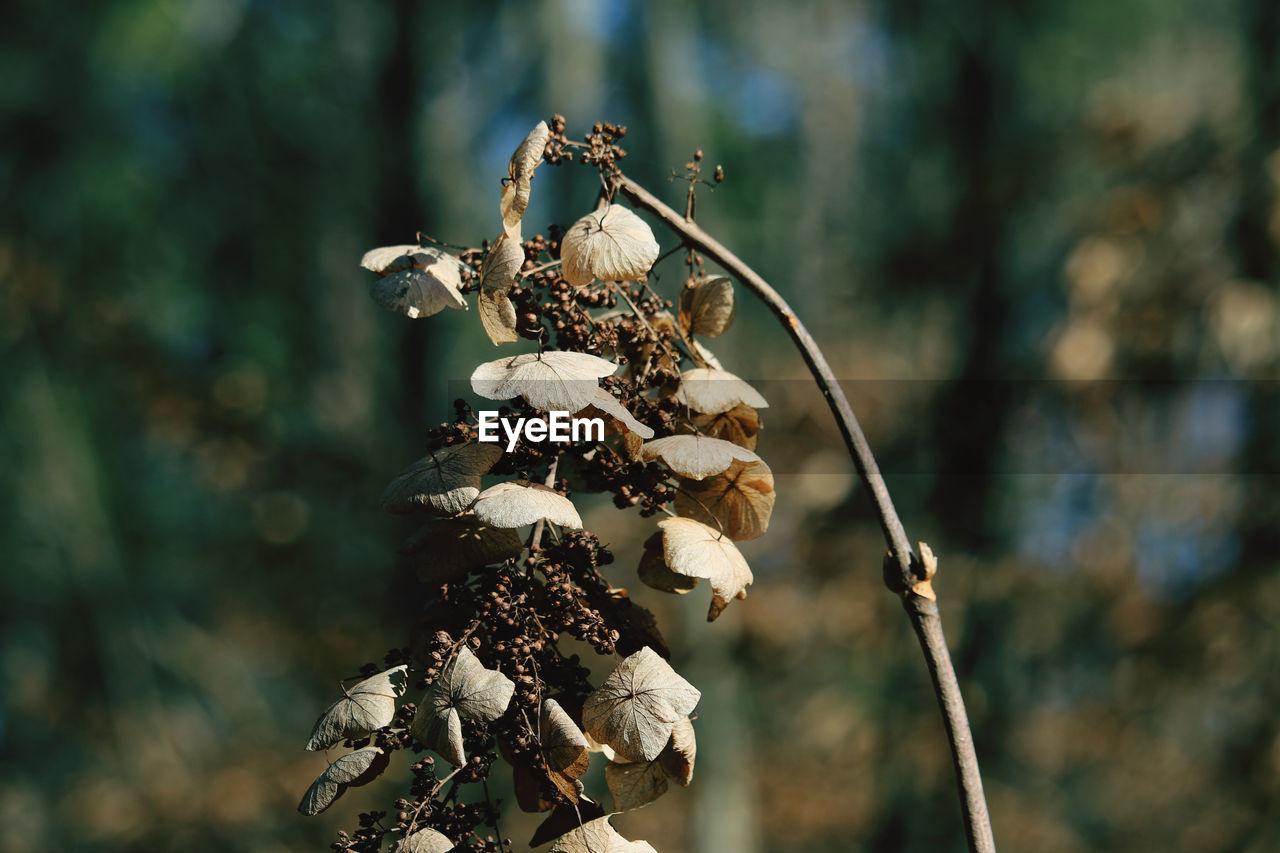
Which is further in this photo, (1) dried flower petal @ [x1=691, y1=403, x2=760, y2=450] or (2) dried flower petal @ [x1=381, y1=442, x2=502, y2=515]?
(1) dried flower petal @ [x1=691, y1=403, x2=760, y2=450]

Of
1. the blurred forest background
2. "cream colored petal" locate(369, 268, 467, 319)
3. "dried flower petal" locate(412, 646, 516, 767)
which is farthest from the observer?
the blurred forest background

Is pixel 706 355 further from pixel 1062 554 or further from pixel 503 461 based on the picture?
pixel 1062 554

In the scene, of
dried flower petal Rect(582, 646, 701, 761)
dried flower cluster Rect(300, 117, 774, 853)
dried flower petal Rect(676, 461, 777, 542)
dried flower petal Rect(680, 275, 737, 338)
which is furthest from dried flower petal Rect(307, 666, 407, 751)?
dried flower petal Rect(680, 275, 737, 338)

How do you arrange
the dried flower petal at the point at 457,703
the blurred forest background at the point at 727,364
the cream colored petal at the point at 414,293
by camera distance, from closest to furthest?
the dried flower petal at the point at 457,703, the cream colored petal at the point at 414,293, the blurred forest background at the point at 727,364

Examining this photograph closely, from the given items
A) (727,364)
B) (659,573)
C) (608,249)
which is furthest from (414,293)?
(727,364)

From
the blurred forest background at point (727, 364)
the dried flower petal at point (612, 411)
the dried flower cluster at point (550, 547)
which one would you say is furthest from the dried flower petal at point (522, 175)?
the blurred forest background at point (727, 364)

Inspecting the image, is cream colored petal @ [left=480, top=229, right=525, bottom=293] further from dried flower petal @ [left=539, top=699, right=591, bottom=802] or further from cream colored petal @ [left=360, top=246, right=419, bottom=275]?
dried flower petal @ [left=539, top=699, right=591, bottom=802]

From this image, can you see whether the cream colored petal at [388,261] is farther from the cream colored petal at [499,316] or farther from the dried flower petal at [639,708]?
the dried flower petal at [639,708]
